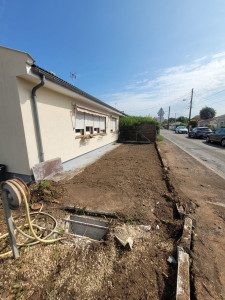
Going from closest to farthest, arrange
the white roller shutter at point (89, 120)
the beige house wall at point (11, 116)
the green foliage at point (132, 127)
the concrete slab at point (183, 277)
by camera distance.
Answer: the concrete slab at point (183, 277)
the beige house wall at point (11, 116)
the white roller shutter at point (89, 120)
the green foliage at point (132, 127)

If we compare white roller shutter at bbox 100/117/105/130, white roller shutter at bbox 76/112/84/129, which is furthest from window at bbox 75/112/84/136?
white roller shutter at bbox 100/117/105/130

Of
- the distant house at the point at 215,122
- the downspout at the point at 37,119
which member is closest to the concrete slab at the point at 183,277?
the downspout at the point at 37,119

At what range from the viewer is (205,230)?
212cm

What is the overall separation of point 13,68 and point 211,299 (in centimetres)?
529

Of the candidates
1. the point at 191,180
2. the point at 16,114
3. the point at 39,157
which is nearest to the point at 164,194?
the point at 191,180

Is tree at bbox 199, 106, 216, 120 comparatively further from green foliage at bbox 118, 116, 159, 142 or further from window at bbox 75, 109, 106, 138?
window at bbox 75, 109, 106, 138

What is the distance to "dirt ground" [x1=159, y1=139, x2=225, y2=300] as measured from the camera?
Answer: 1358 millimetres

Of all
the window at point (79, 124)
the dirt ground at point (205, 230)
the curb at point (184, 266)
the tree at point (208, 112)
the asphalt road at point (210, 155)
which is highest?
the tree at point (208, 112)

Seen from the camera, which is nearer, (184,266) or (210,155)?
(184,266)

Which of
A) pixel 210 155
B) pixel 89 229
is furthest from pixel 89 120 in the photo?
pixel 210 155

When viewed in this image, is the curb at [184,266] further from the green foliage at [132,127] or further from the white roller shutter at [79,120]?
the green foliage at [132,127]

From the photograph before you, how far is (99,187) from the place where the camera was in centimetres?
360

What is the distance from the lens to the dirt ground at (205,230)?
4.46ft

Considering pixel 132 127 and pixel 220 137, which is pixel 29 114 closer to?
pixel 132 127
